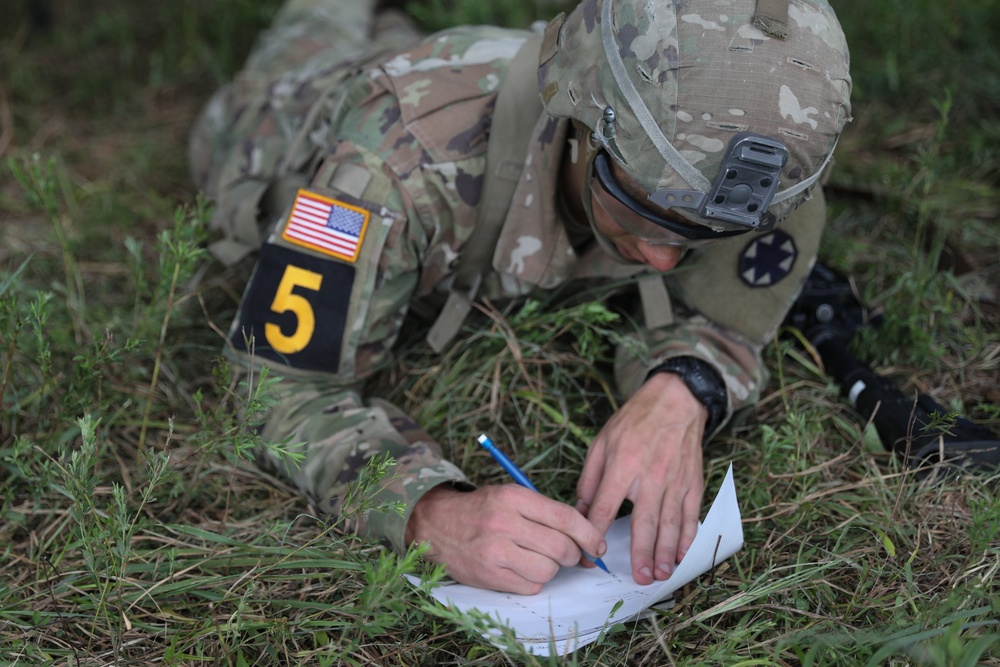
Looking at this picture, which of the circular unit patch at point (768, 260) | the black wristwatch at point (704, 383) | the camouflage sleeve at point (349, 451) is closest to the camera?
the camouflage sleeve at point (349, 451)

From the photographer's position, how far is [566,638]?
1.69m

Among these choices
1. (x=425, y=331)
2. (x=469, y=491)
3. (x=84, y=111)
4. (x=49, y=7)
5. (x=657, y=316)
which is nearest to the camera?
(x=469, y=491)

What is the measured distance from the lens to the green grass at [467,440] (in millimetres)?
1713

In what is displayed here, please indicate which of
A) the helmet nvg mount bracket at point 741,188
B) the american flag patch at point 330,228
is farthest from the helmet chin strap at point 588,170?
the american flag patch at point 330,228

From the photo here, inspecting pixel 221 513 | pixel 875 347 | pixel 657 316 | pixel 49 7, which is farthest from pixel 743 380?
pixel 49 7

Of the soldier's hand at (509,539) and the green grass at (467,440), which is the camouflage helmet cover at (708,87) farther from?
the soldier's hand at (509,539)

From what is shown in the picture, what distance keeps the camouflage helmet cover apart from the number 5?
84 centimetres

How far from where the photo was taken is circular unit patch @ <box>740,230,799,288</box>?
2418 millimetres

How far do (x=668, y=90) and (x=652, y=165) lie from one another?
155 millimetres

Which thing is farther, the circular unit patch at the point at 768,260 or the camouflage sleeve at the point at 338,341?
the circular unit patch at the point at 768,260

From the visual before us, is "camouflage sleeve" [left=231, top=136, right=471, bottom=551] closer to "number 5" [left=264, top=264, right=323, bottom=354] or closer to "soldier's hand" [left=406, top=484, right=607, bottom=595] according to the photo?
"number 5" [left=264, top=264, right=323, bottom=354]

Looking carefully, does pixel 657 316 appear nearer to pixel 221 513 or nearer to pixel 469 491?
pixel 469 491

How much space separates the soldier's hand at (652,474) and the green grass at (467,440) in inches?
4.8

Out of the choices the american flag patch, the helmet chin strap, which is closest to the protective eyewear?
the helmet chin strap
